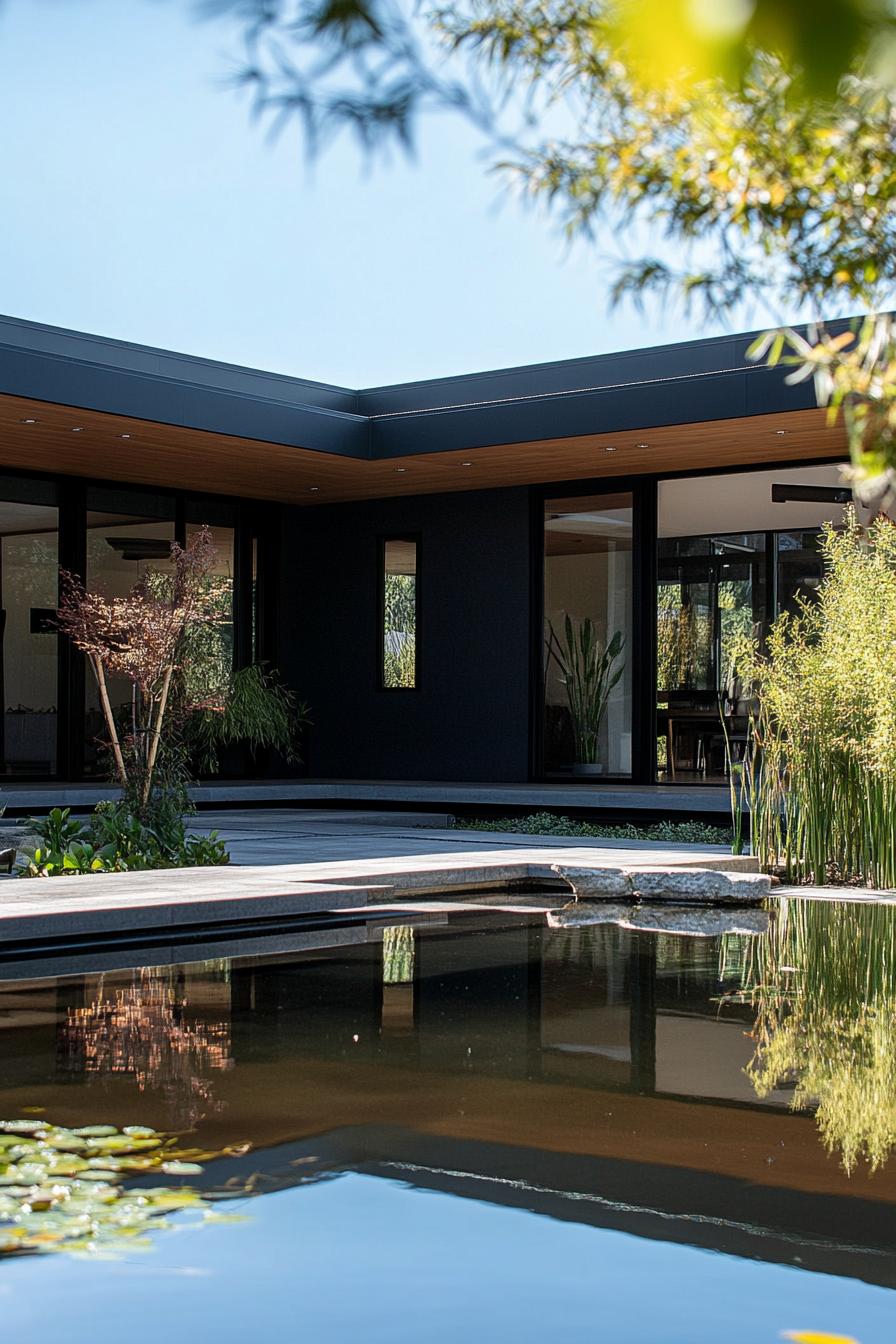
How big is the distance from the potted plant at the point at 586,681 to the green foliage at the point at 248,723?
9.27ft

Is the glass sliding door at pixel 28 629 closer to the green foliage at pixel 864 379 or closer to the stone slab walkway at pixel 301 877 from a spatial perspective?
the stone slab walkway at pixel 301 877

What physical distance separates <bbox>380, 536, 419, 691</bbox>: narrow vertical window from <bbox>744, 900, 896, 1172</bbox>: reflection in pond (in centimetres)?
780

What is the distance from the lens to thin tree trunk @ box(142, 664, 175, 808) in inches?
317

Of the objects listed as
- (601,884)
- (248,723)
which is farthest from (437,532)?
(601,884)

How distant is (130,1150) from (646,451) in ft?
32.3

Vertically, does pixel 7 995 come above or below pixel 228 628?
below

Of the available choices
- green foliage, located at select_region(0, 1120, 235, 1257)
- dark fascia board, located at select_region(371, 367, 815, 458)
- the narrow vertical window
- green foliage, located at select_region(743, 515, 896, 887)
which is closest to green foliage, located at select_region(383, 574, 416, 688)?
the narrow vertical window

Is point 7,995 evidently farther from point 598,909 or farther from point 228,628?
point 228,628

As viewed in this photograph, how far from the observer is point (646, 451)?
491 inches

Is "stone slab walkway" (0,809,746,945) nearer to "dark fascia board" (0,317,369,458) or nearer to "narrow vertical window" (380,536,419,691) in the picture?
"dark fascia board" (0,317,369,458)

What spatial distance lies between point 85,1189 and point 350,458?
33.2 ft

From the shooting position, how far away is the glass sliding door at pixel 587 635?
13578 millimetres

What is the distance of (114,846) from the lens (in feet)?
26.2

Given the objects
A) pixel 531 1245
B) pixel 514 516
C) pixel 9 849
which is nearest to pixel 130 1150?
pixel 531 1245
